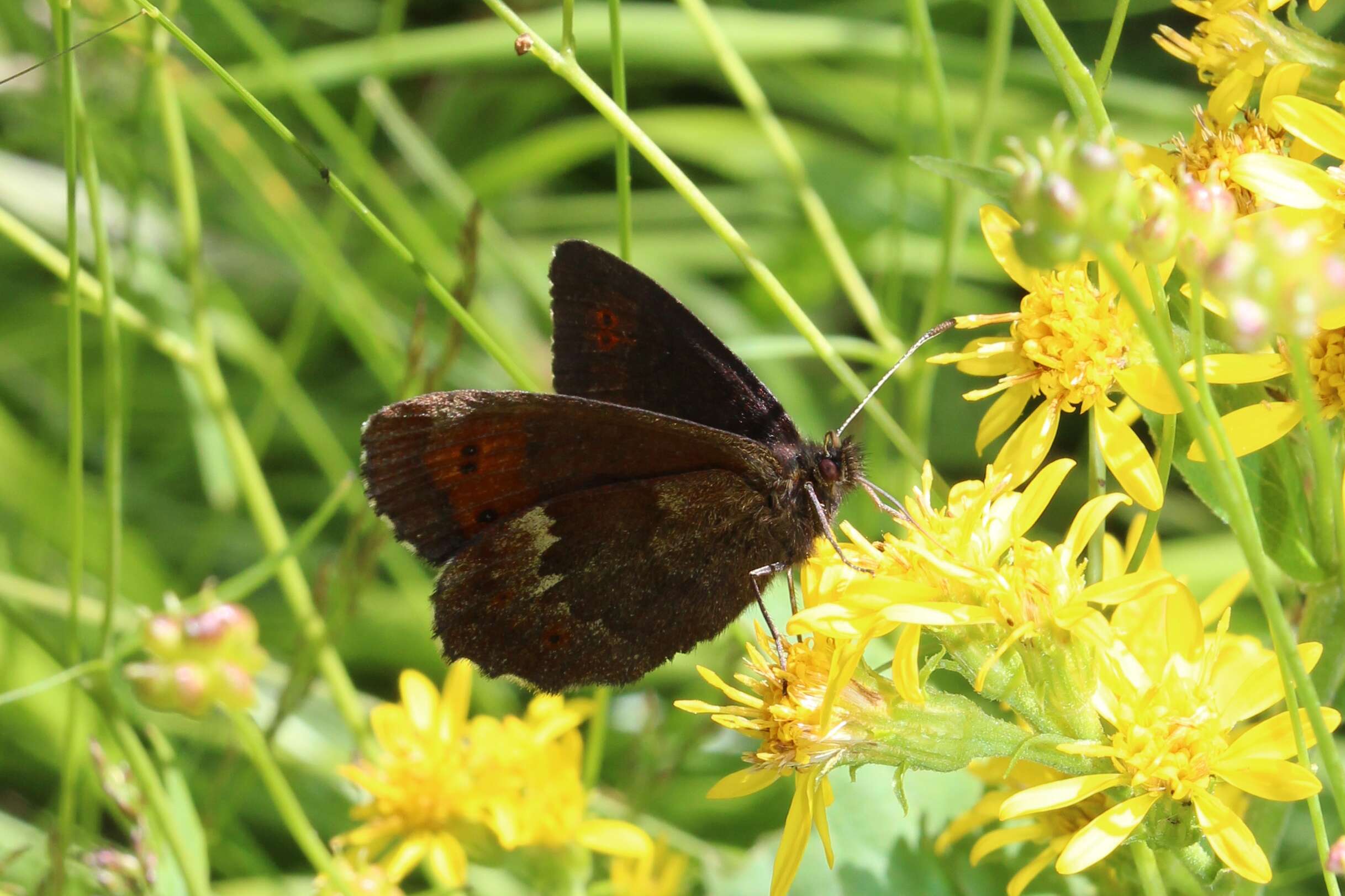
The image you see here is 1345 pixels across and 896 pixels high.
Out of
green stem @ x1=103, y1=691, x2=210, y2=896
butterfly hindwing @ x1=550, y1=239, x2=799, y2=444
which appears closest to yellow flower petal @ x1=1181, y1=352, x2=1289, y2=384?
butterfly hindwing @ x1=550, y1=239, x2=799, y2=444

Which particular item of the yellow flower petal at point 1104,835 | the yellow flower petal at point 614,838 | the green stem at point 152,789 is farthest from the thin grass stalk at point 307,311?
the yellow flower petal at point 1104,835

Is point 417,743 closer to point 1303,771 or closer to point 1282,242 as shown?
point 1303,771

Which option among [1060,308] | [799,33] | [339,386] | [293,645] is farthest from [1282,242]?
[339,386]

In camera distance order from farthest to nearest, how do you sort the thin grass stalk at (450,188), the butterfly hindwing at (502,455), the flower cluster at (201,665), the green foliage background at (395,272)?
the thin grass stalk at (450,188) → the green foliage background at (395,272) → the butterfly hindwing at (502,455) → the flower cluster at (201,665)

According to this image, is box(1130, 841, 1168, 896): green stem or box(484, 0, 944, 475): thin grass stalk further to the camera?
box(484, 0, 944, 475): thin grass stalk


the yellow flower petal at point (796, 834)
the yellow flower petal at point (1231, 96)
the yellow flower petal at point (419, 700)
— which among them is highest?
the yellow flower petal at point (1231, 96)

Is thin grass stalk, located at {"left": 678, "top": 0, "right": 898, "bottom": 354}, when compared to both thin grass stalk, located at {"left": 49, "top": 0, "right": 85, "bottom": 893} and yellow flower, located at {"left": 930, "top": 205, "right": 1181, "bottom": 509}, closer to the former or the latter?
yellow flower, located at {"left": 930, "top": 205, "right": 1181, "bottom": 509}

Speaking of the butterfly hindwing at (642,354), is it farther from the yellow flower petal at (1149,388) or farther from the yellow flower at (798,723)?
the yellow flower petal at (1149,388)
